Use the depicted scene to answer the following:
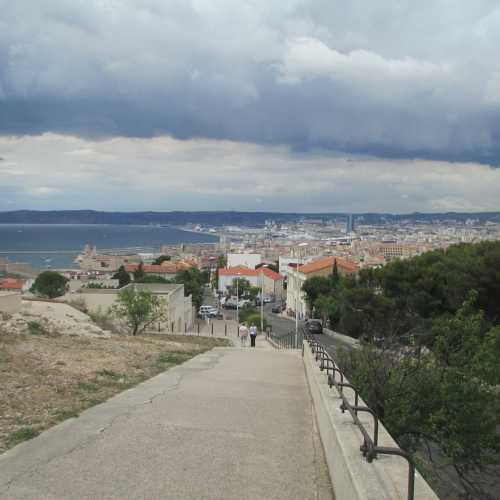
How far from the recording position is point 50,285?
8025 cm

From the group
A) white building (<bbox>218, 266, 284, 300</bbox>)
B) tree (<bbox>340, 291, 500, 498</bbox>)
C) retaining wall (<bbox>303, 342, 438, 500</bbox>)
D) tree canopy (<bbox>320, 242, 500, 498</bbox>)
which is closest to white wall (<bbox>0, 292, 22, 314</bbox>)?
tree canopy (<bbox>320, 242, 500, 498</bbox>)

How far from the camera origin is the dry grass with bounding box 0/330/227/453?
788 cm

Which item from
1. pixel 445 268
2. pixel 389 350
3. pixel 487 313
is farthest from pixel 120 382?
pixel 445 268

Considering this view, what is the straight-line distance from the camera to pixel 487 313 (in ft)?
106

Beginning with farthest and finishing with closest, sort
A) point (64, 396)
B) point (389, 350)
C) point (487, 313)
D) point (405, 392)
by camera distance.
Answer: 1. point (487, 313)
2. point (389, 350)
3. point (405, 392)
4. point (64, 396)

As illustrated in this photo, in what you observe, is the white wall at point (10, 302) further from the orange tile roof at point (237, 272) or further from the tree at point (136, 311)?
the orange tile roof at point (237, 272)

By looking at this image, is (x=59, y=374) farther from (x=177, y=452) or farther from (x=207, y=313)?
(x=207, y=313)

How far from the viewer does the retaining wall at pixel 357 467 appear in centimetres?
414

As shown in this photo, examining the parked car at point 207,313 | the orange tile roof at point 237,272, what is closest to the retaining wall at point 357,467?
the parked car at point 207,313

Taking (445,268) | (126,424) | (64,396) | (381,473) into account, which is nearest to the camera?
(381,473)

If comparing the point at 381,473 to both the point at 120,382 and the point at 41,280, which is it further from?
the point at 41,280

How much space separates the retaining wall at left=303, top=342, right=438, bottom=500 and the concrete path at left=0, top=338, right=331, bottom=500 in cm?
34

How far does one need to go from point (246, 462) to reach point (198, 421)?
1836 millimetres

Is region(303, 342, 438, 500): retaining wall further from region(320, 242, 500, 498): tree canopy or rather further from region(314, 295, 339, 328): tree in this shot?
region(314, 295, 339, 328): tree
